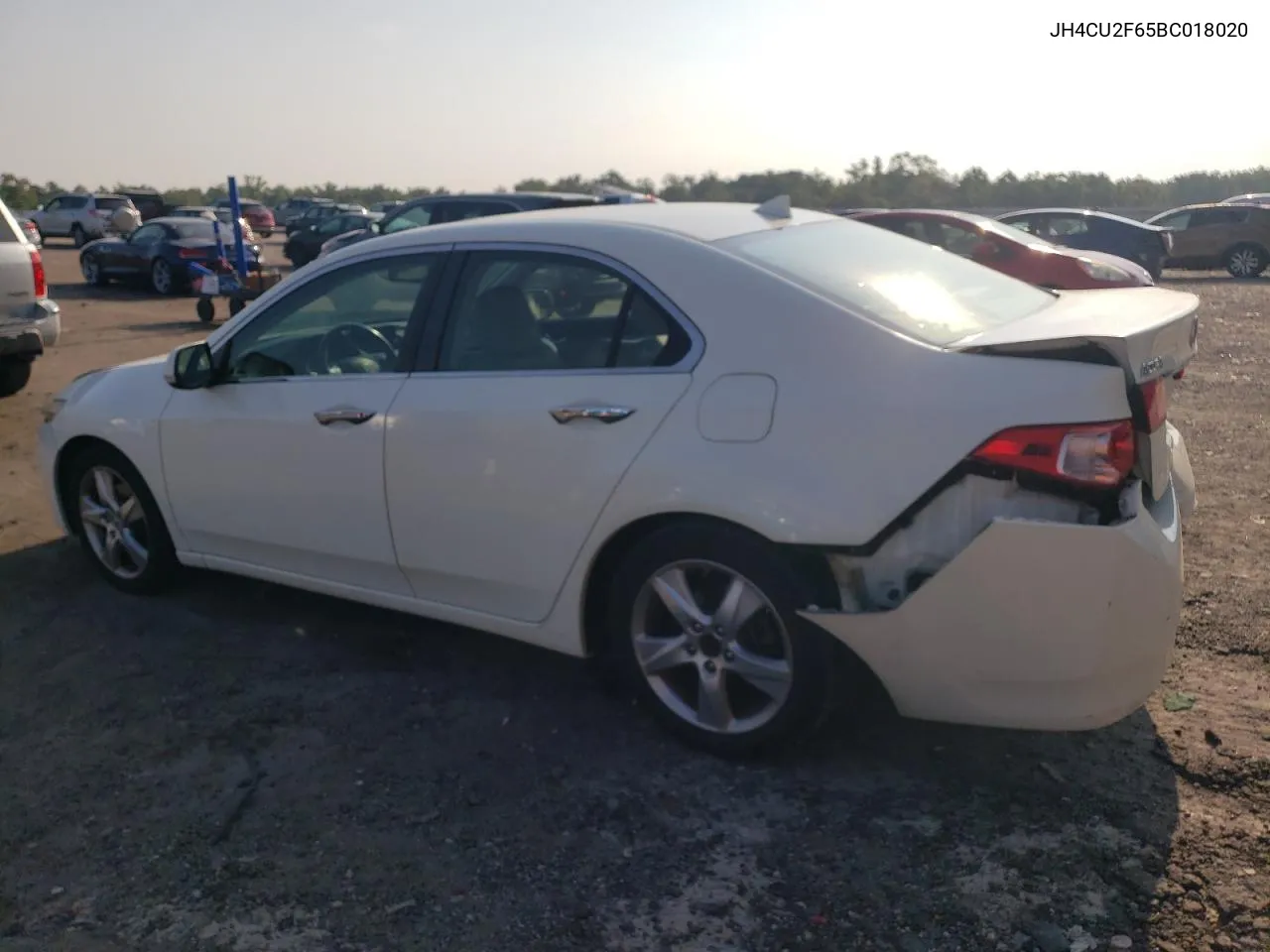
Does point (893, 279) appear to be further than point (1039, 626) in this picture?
Yes

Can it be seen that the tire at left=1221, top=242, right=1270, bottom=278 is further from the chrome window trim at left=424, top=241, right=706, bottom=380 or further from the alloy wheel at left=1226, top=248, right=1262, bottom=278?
the chrome window trim at left=424, top=241, right=706, bottom=380

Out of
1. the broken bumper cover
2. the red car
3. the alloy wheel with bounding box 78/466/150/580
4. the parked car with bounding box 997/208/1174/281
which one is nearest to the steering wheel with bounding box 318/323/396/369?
the alloy wheel with bounding box 78/466/150/580

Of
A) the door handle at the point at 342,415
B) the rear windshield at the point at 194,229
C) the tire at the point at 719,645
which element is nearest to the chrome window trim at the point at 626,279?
the door handle at the point at 342,415

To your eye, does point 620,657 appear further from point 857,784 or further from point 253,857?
point 253,857

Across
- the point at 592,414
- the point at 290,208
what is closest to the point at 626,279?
the point at 592,414


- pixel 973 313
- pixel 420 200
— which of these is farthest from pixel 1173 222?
pixel 973 313

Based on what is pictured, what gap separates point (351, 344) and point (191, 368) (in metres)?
0.73

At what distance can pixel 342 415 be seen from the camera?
13.8ft

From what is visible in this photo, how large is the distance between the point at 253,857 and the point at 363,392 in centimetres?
163

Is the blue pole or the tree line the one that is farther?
the tree line

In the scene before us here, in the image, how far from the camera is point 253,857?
3.23 m

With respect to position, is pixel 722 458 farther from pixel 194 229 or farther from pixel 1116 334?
pixel 194 229

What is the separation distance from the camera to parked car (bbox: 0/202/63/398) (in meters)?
8.90

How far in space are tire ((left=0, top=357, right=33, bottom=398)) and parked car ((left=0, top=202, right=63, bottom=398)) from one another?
0.63 m
